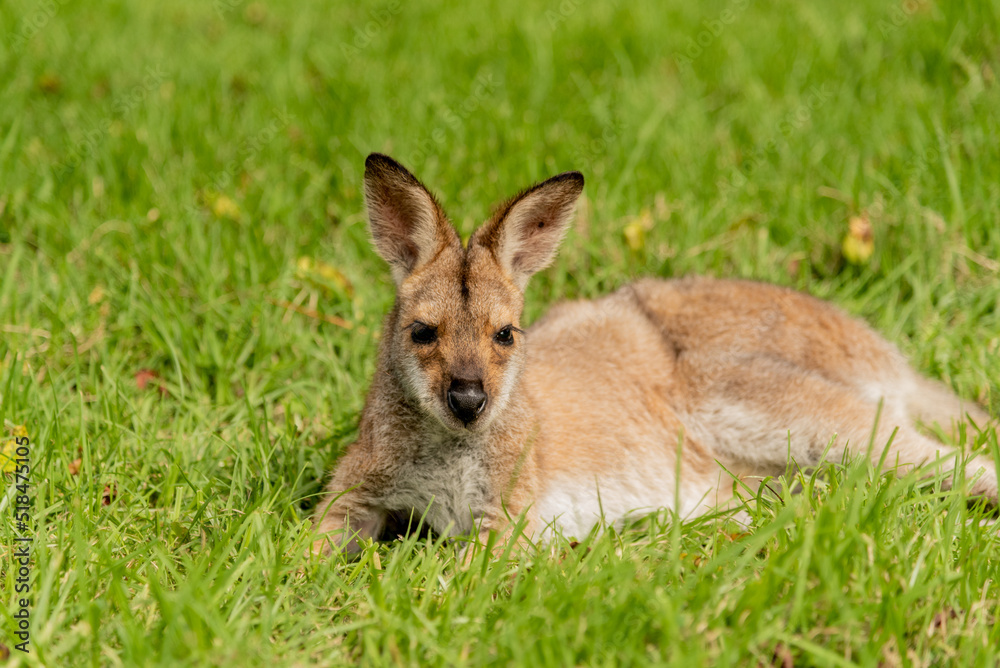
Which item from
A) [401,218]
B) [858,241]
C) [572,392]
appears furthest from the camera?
[858,241]

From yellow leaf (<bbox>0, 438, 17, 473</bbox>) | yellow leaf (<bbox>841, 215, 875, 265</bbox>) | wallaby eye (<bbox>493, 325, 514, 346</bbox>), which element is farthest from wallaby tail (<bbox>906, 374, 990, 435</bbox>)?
yellow leaf (<bbox>0, 438, 17, 473</bbox>)

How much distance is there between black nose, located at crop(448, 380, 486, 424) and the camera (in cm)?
350

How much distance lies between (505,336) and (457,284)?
30cm

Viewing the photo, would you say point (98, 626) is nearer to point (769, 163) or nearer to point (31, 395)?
point (31, 395)

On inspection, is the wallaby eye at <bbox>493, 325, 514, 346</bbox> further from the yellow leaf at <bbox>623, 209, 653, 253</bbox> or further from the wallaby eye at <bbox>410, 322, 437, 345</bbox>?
the yellow leaf at <bbox>623, 209, 653, 253</bbox>

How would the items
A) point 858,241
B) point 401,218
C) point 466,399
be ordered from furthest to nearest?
point 858,241 → point 401,218 → point 466,399

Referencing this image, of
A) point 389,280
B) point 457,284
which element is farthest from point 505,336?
point 389,280

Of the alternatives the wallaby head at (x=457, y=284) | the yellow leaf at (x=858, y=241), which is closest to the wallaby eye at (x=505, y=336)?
the wallaby head at (x=457, y=284)

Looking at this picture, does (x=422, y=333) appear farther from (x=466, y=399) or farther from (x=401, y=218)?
(x=401, y=218)

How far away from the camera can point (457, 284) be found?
3789 millimetres

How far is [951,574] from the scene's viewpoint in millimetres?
2941

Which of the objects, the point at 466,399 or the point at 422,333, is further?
the point at 422,333

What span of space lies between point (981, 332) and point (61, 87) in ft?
23.4

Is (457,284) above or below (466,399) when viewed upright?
above
